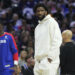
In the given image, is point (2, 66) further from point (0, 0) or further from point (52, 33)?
point (0, 0)

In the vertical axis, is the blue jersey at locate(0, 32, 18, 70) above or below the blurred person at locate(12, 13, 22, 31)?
below

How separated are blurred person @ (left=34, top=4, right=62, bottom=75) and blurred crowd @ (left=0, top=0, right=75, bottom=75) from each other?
17.4ft

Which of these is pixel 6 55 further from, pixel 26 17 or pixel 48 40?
pixel 26 17

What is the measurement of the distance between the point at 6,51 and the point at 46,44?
4.04 feet

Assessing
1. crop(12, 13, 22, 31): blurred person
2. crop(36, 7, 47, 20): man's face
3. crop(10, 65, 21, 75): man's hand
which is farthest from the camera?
crop(12, 13, 22, 31): blurred person

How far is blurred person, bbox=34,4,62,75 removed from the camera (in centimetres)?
743

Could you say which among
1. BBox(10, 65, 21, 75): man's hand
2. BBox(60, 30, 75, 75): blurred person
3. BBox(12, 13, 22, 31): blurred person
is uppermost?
BBox(12, 13, 22, 31): blurred person

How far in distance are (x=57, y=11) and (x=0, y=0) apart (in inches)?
150

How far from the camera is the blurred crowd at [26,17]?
14.0 m

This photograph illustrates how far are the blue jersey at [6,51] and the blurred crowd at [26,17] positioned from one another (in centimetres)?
450

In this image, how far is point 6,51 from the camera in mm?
8461

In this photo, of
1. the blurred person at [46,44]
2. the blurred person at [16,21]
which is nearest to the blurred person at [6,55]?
the blurred person at [46,44]

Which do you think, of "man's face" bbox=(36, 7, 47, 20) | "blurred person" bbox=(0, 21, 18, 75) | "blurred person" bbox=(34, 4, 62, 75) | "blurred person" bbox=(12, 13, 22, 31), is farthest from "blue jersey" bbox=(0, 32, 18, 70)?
"blurred person" bbox=(12, 13, 22, 31)

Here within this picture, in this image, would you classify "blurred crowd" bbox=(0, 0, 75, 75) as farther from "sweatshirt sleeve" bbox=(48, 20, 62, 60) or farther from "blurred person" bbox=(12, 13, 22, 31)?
"sweatshirt sleeve" bbox=(48, 20, 62, 60)
